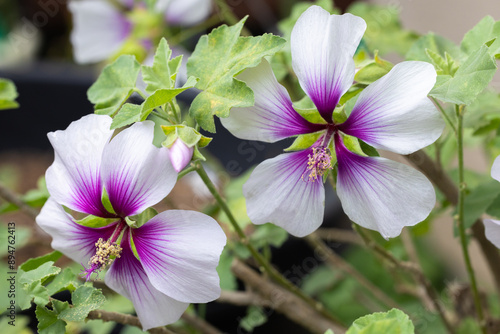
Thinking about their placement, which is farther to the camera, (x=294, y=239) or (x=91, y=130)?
(x=294, y=239)

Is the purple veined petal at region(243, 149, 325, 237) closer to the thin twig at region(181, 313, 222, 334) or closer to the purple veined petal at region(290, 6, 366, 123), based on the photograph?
the purple veined petal at region(290, 6, 366, 123)

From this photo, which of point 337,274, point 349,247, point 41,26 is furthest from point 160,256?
point 41,26

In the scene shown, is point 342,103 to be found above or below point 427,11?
above

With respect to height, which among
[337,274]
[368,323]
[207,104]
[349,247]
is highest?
[207,104]

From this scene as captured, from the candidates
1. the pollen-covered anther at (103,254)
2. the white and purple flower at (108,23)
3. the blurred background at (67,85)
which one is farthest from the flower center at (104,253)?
the white and purple flower at (108,23)

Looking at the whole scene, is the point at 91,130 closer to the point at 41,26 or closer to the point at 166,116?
the point at 166,116

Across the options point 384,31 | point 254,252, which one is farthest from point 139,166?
point 384,31

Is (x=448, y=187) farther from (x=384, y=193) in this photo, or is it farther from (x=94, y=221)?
(x=94, y=221)
